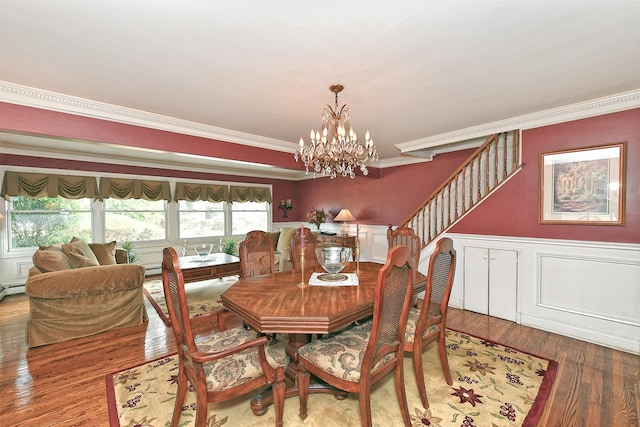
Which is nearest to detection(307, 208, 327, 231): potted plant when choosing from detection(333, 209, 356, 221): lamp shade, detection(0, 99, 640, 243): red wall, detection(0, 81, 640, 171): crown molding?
detection(333, 209, 356, 221): lamp shade

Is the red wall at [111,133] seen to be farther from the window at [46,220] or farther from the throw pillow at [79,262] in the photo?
the window at [46,220]

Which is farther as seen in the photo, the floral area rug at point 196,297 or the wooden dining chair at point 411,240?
the floral area rug at point 196,297

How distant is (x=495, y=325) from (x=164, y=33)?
3993 mm

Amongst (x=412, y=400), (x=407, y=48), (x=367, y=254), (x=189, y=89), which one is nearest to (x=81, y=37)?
(x=189, y=89)

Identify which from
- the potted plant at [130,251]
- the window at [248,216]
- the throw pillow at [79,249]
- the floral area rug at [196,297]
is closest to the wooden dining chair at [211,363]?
the floral area rug at [196,297]

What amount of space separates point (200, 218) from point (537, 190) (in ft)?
19.9

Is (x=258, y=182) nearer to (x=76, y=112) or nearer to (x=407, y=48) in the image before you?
(x=76, y=112)

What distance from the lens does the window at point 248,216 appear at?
684cm

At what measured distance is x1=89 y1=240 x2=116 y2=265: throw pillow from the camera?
13.7ft

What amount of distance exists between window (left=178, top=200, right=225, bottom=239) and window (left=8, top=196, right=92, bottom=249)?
157 centimetres

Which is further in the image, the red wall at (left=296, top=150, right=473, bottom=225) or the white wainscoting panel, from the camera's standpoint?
the red wall at (left=296, top=150, right=473, bottom=225)

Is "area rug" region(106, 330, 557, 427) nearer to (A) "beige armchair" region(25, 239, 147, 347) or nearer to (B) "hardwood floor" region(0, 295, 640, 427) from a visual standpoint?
(B) "hardwood floor" region(0, 295, 640, 427)

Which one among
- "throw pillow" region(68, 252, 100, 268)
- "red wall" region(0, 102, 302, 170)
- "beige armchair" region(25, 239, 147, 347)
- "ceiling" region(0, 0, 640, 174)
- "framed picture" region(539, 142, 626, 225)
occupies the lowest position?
"beige armchair" region(25, 239, 147, 347)

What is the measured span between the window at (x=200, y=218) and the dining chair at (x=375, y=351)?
522 cm
